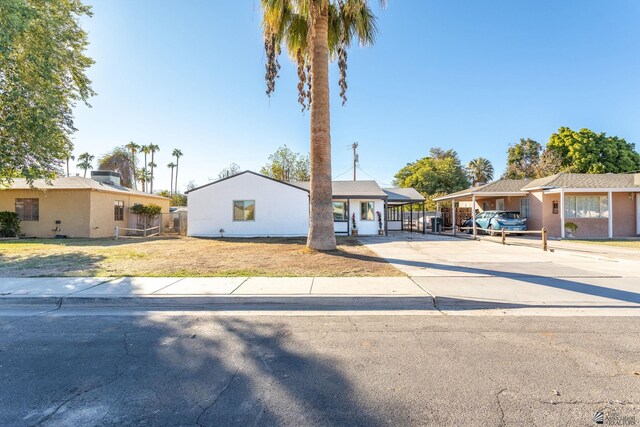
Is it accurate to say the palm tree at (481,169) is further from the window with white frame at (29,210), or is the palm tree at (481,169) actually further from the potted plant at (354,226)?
the window with white frame at (29,210)

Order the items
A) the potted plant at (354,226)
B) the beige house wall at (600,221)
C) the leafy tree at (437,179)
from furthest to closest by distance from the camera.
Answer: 1. the leafy tree at (437,179)
2. the potted plant at (354,226)
3. the beige house wall at (600,221)

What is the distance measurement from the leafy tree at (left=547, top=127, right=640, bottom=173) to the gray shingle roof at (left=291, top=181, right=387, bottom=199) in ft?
80.9

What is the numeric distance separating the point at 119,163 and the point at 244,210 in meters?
27.5

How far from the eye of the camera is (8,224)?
20.2 m

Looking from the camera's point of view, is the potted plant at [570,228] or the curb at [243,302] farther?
the potted plant at [570,228]

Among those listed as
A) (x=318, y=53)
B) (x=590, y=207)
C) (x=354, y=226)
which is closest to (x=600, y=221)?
(x=590, y=207)

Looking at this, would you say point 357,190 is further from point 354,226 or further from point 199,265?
point 199,265

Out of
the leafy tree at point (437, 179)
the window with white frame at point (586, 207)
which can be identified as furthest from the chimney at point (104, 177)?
the leafy tree at point (437, 179)

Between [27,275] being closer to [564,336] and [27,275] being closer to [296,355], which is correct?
[296,355]

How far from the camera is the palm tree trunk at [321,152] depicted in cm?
1170

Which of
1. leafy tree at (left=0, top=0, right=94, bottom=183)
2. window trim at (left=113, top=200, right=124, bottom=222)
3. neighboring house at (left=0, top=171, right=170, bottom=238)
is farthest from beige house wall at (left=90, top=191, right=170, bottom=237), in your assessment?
leafy tree at (left=0, top=0, right=94, bottom=183)

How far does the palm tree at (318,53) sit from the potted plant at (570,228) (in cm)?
1562

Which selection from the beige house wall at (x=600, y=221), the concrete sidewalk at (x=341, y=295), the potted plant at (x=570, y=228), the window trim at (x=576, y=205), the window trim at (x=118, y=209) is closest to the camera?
the concrete sidewalk at (x=341, y=295)

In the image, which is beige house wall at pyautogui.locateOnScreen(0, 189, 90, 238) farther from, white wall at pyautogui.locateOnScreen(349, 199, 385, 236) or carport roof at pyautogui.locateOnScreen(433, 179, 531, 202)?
carport roof at pyautogui.locateOnScreen(433, 179, 531, 202)
